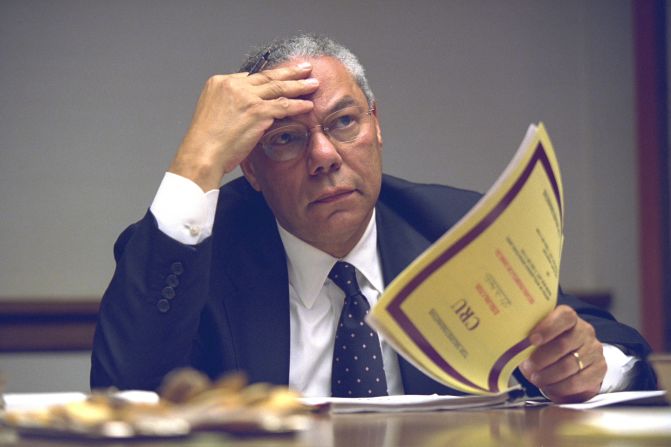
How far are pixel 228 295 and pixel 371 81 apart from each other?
76.8 inches

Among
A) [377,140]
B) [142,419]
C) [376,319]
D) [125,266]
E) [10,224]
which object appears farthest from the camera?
[10,224]

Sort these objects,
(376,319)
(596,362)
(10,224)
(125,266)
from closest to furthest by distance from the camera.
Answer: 1. (376,319)
2. (596,362)
3. (125,266)
4. (10,224)

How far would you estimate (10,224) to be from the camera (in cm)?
331

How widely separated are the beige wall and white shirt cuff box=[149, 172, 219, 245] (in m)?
1.81

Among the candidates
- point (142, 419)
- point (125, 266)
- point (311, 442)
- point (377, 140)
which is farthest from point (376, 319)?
point (377, 140)

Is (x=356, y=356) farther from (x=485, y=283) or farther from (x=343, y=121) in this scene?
(x=485, y=283)

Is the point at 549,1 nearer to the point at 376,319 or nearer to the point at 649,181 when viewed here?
the point at 649,181

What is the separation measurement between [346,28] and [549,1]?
2.59ft

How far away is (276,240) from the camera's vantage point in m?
1.87

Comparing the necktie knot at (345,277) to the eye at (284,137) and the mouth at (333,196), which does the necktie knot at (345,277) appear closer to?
the mouth at (333,196)

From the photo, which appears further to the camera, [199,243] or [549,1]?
[549,1]

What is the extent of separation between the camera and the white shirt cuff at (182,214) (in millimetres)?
1570

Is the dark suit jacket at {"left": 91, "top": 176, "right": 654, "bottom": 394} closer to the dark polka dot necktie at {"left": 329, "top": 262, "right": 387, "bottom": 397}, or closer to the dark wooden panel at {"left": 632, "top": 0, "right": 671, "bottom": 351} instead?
the dark polka dot necktie at {"left": 329, "top": 262, "right": 387, "bottom": 397}

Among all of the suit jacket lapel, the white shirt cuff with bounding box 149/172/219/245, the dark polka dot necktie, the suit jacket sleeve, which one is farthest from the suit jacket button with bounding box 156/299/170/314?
the dark polka dot necktie
